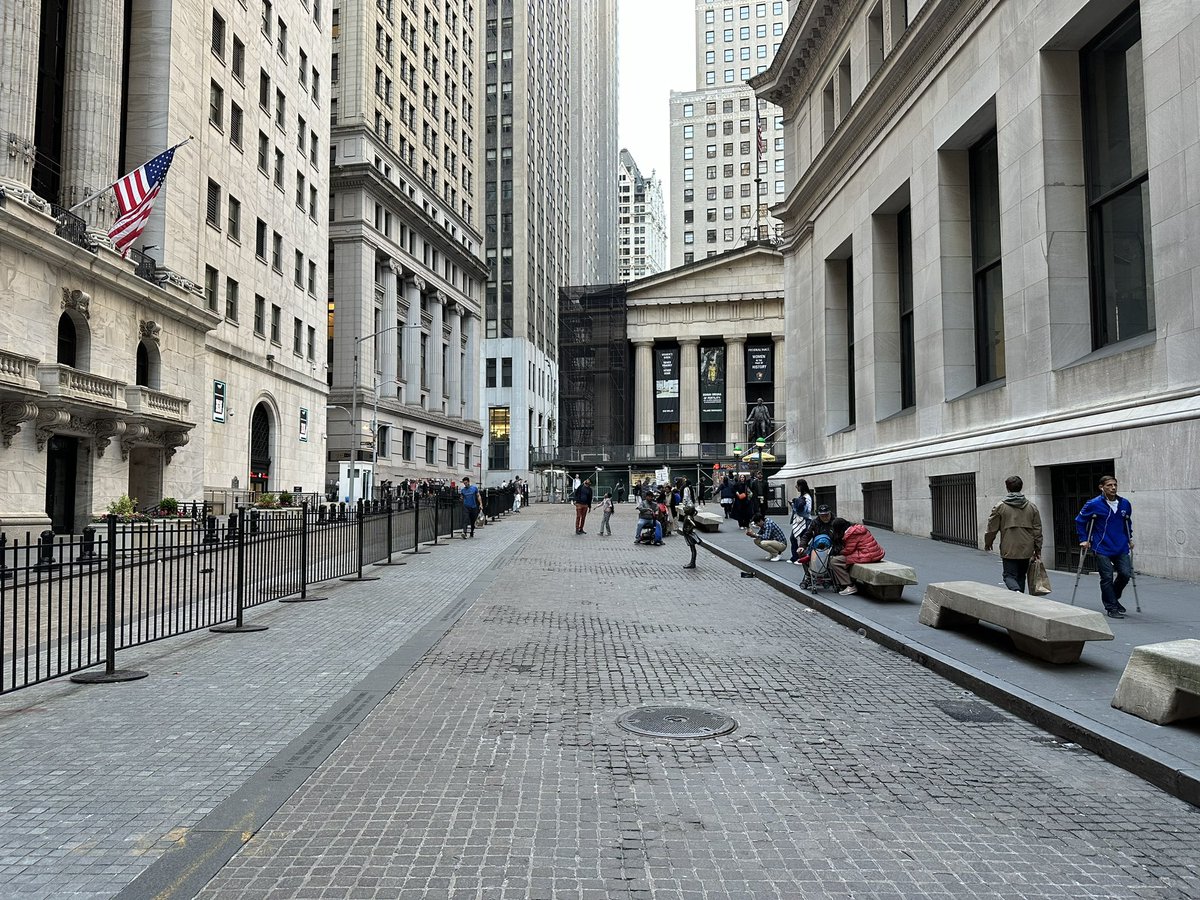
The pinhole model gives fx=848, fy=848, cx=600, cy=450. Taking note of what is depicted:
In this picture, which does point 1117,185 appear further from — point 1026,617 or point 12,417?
point 12,417

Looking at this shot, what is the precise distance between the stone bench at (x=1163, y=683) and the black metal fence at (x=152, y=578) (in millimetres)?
7884

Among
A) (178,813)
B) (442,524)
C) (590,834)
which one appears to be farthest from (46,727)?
(442,524)

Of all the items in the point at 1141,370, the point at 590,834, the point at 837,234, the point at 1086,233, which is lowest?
the point at 590,834

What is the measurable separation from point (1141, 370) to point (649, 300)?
7430cm

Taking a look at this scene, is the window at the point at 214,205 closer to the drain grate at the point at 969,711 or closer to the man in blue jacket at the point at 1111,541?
the man in blue jacket at the point at 1111,541

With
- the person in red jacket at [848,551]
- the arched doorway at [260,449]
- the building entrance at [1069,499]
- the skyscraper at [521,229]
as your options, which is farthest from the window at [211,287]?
the skyscraper at [521,229]

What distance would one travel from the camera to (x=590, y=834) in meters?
4.21

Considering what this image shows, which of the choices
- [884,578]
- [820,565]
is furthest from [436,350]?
[884,578]

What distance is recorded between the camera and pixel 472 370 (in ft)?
256

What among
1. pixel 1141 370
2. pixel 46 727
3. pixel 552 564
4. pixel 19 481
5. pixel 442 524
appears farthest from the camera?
pixel 442 524

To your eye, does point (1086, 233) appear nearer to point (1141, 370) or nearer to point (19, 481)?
point (1141, 370)

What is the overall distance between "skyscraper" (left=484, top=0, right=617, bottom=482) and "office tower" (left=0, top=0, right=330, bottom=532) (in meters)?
41.0

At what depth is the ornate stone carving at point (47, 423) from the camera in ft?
73.3

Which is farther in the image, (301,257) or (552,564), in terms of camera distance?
(301,257)
